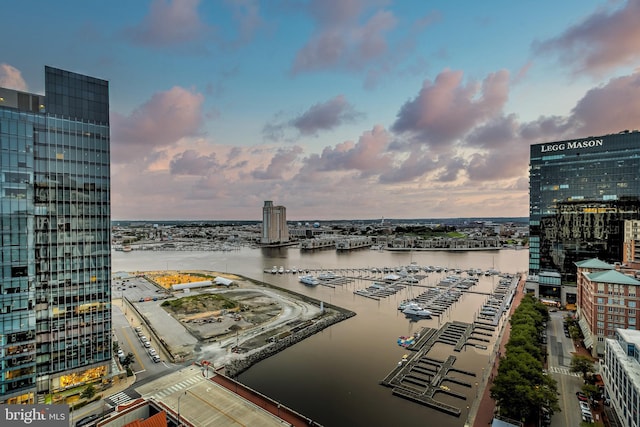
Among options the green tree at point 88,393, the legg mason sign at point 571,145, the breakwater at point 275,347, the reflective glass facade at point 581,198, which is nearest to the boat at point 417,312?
the breakwater at point 275,347

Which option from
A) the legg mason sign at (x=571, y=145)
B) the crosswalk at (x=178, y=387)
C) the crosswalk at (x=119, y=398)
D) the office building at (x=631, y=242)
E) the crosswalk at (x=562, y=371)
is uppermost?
the legg mason sign at (x=571, y=145)

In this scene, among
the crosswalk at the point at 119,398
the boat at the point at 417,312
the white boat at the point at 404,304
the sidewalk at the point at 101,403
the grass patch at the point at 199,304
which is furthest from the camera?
the white boat at the point at 404,304

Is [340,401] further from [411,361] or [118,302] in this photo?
[118,302]

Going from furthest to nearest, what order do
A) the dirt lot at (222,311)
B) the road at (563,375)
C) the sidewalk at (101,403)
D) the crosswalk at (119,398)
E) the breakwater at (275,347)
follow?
the dirt lot at (222,311), the breakwater at (275,347), the crosswalk at (119,398), the sidewalk at (101,403), the road at (563,375)

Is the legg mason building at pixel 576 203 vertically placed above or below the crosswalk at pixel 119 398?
above

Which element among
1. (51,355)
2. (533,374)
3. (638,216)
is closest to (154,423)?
(51,355)

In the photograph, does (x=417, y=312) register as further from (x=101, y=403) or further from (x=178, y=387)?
(x=101, y=403)

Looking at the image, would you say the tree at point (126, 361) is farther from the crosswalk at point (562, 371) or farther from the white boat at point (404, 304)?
the crosswalk at point (562, 371)

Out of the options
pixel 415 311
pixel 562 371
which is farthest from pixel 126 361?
pixel 562 371
